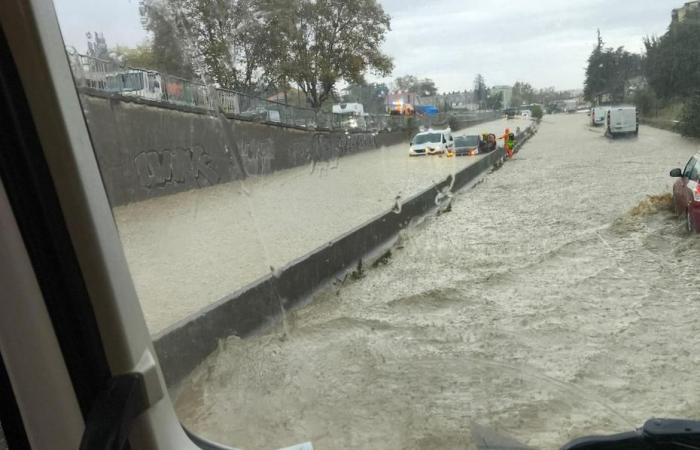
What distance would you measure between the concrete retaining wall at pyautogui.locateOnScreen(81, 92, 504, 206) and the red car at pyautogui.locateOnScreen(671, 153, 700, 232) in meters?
3.06

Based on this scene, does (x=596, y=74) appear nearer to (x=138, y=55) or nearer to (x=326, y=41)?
(x=326, y=41)

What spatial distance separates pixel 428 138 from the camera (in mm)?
5438

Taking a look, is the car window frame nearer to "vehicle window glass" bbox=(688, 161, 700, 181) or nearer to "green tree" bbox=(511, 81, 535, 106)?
"green tree" bbox=(511, 81, 535, 106)

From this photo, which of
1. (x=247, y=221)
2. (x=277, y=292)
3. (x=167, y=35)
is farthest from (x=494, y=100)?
(x=277, y=292)

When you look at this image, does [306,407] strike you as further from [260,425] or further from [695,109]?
[695,109]

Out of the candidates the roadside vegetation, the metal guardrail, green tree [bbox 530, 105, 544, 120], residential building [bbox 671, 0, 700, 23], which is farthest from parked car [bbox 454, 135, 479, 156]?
residential building [bbox 671, 0, 700, 23]

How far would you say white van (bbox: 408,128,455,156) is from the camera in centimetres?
521

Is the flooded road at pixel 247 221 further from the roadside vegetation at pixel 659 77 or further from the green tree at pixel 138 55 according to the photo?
the roadside vegetation at pixel 659 77

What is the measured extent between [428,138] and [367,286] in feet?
7.39

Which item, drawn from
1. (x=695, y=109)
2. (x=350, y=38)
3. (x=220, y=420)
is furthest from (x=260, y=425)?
(x=695, y=109)

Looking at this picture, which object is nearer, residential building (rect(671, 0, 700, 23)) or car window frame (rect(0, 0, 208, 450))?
car window frame (rect(0, 0, 208, 450))

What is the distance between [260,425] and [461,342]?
1.62 meters

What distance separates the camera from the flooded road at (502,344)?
283cm

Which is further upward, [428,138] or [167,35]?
[167,35]
